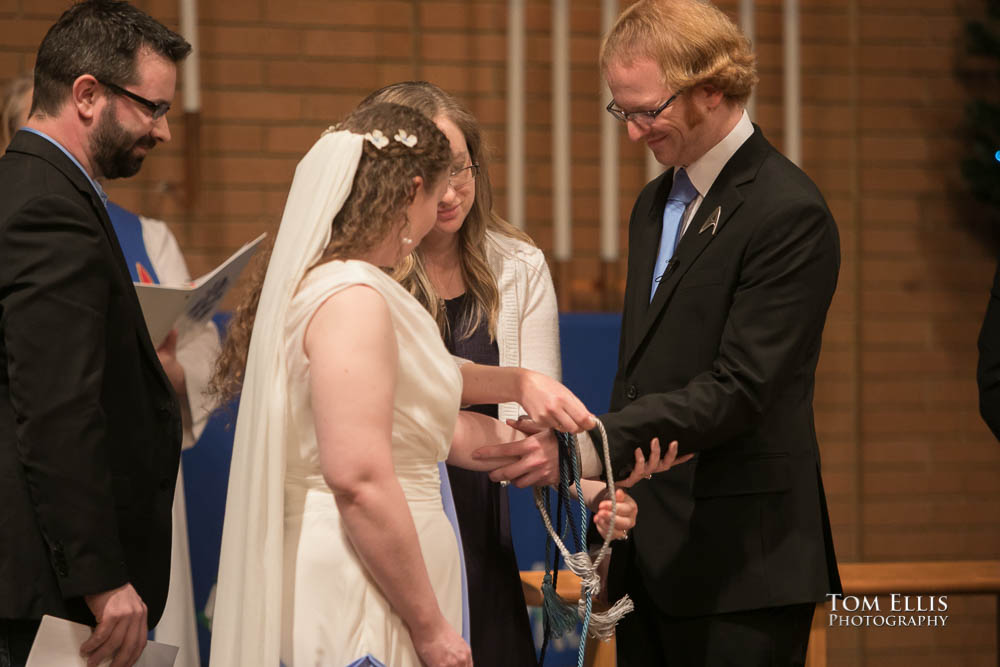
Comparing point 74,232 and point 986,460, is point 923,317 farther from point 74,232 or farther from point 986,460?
point 74,232

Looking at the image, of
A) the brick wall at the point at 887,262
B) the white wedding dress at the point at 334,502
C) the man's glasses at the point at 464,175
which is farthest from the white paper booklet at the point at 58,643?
the brick wall at the point at 887,262

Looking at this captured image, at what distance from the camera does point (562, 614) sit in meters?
2.10

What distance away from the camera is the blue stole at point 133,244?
3.09 meters

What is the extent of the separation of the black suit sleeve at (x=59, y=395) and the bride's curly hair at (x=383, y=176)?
413 mm

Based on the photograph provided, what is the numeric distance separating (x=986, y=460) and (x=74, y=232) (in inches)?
154

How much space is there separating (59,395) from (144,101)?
2.11ft

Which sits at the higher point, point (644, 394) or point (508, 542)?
point (644, 394)

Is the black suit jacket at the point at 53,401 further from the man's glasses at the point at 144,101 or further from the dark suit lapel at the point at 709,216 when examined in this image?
the dark suit lapel at the point at 709,216

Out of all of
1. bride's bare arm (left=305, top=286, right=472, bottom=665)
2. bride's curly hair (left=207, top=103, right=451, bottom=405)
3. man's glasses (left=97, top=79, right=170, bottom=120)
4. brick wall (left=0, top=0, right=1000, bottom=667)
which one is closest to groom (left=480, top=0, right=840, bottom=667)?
bride's bare arm (left=305, top=286, right=472, bottom=665)

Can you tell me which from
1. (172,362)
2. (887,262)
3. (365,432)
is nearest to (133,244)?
(172,362)

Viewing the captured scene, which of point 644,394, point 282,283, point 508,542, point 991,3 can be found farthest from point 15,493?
point 991,3

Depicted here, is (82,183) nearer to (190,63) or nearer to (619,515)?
(619,515)

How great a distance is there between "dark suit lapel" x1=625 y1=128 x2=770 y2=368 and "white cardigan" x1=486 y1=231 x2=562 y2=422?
0.23 meters

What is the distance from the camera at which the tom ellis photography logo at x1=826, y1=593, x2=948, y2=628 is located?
11.4 feet
